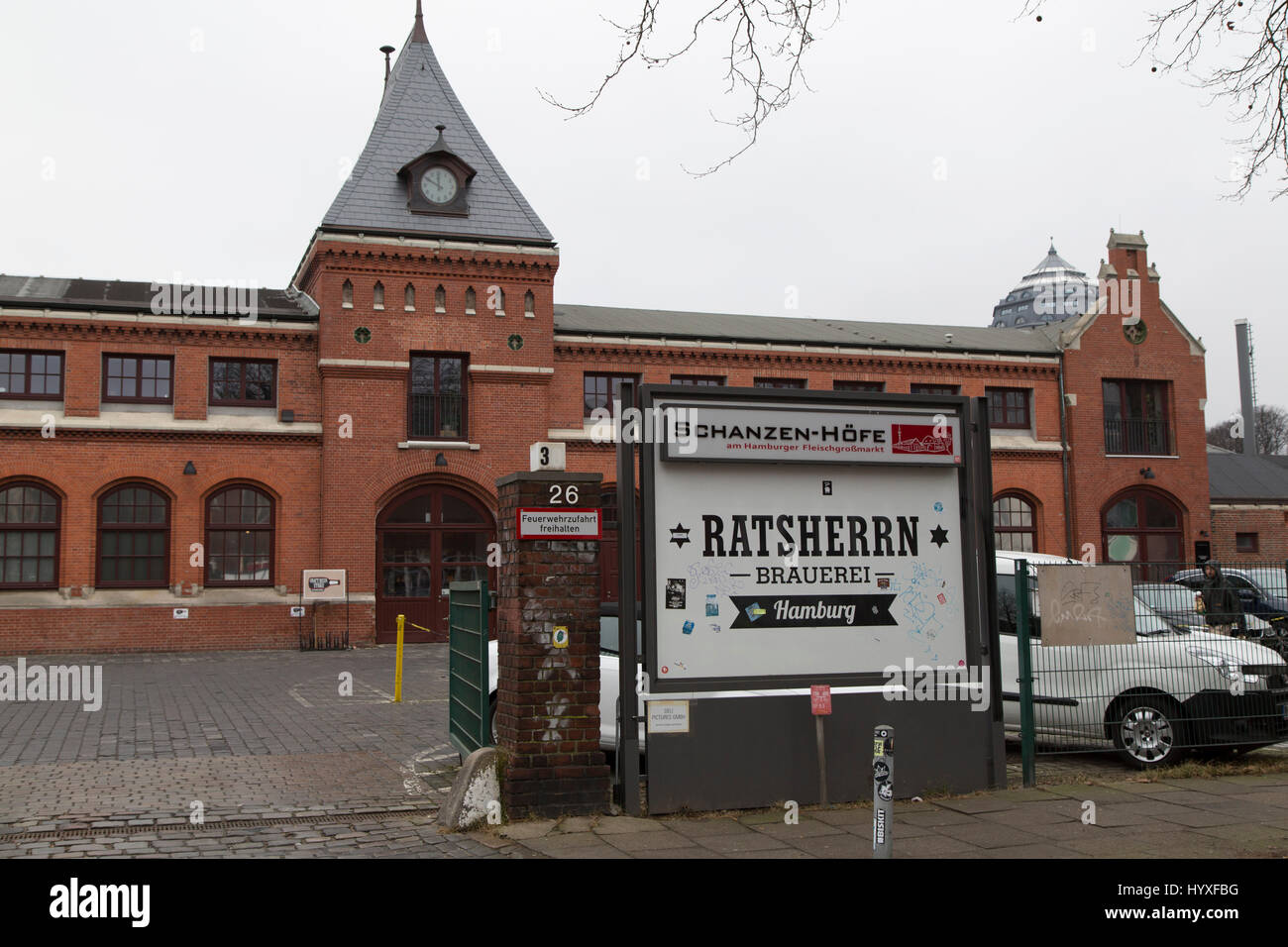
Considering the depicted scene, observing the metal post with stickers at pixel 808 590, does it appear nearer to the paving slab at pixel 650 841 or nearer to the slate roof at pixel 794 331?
the paving slab at pixel 650 841

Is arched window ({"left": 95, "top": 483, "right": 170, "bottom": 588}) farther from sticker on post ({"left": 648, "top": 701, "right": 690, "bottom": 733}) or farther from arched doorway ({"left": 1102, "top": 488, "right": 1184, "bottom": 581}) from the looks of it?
arched doorway ({"left": 1102, "top": 488, "right": 1184, "bottom": 581})

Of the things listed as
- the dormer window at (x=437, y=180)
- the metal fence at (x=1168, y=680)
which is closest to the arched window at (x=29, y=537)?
the dormer window at (x=437, y=180)

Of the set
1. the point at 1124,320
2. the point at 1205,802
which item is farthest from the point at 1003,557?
the point at 1124,320

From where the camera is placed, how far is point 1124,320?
3431cm

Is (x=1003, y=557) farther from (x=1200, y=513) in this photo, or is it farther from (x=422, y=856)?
(x=1200, y=513)

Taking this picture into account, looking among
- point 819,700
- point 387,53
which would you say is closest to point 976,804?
point 819,700

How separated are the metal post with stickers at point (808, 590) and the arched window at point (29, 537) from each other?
20890 mm

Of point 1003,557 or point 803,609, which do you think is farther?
point 1003,557

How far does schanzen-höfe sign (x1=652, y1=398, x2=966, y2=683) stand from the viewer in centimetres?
837

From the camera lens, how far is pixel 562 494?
813 cm

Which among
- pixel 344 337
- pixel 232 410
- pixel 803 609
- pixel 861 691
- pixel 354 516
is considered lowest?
pixel 861 691

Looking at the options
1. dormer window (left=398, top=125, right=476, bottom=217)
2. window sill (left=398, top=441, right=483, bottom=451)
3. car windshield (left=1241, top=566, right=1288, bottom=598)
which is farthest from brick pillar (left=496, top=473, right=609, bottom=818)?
dormer window (left=398, top=125, right=476, bottom=217)

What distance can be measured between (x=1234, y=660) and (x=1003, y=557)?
2.44 meters

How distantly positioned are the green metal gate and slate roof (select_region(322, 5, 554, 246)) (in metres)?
19.0
